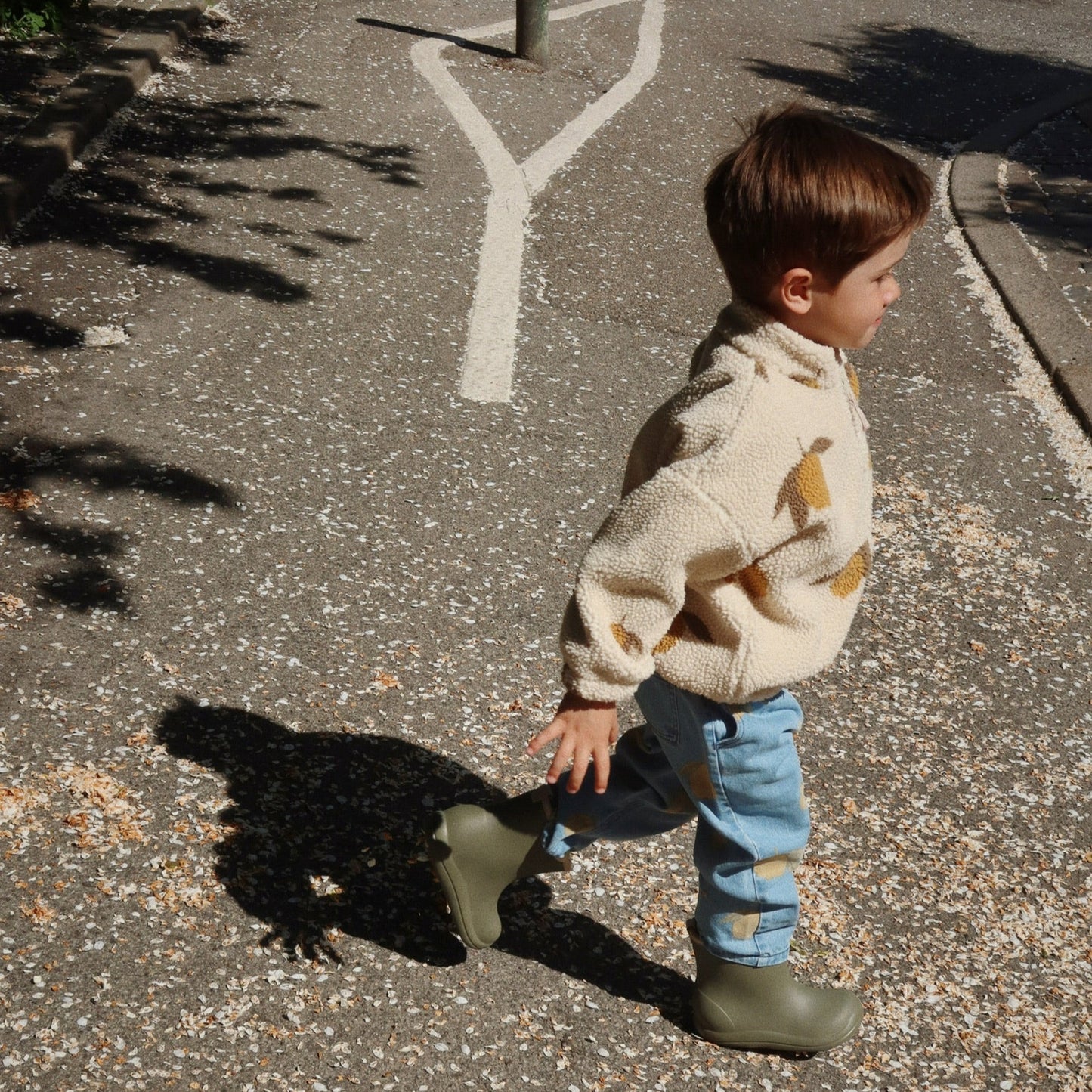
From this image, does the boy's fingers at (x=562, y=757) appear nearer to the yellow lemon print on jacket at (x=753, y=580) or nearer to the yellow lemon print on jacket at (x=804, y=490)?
the yellow lemon print on jacket at (x=753, y=580)

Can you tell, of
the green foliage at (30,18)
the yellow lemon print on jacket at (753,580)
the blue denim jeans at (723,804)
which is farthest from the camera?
the green foliage at (30,18)

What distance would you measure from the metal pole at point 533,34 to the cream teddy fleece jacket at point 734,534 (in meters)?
7.23

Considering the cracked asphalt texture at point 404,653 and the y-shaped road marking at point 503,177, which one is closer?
the cracked asphalt texture at point 404,653

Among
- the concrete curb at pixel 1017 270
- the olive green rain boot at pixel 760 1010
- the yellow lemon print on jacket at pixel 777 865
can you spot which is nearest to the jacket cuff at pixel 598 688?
the yellow lemon print on jacket at pixel 777 865

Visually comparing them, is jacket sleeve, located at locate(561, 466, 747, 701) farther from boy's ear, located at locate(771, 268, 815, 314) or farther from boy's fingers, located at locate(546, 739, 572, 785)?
boy's ear, located at locate(771, 268, 815, 314)

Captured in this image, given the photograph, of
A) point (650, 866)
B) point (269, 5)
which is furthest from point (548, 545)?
point (269, 5)

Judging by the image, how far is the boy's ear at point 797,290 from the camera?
212 cm

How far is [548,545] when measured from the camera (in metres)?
4.06

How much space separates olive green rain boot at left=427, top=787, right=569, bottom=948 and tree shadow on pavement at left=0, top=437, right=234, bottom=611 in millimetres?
1368

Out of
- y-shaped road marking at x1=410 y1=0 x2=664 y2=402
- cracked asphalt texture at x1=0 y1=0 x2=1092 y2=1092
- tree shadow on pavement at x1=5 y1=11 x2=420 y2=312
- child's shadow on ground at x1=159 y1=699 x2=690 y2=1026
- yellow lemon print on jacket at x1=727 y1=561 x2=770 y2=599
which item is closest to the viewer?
yellow lemon print on jacket at x1=727 y1=561 x2=770 y2=599

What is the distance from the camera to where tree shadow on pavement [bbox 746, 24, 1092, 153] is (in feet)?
29.2

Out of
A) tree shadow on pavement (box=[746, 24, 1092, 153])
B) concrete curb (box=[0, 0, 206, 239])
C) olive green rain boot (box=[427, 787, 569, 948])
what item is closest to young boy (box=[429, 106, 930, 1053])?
olive green rain boot (box=[427, 787, 569, 948])

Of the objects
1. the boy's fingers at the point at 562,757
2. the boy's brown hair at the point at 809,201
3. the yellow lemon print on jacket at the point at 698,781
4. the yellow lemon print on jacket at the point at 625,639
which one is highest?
the boy's brown hair at the point at 809,201

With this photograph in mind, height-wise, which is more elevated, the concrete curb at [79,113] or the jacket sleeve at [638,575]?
the jacket sleeve at [638,575]
